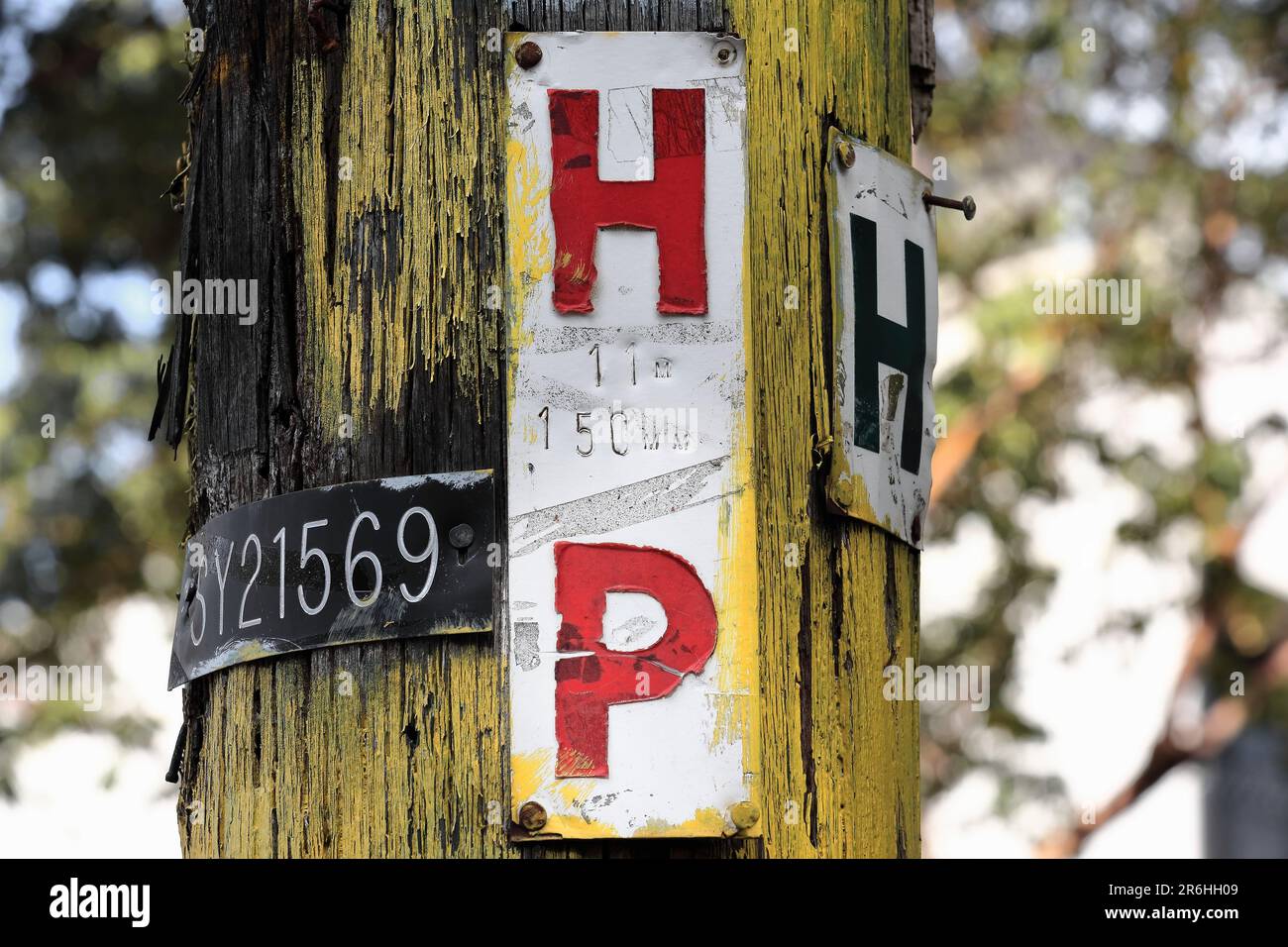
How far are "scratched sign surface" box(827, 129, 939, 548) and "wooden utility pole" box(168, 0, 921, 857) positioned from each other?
0.04 metres

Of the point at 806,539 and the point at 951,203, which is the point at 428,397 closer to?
the point at 806,539

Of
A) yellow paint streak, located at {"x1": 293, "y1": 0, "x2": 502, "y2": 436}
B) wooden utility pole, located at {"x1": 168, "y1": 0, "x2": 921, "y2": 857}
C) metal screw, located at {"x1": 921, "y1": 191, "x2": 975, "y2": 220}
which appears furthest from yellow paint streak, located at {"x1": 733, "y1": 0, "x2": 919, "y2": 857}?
yellow paint streak, located at {"x1": 293, "y1": 0, "x2": 502, "y2": 436}

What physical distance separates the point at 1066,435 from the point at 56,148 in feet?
18.6

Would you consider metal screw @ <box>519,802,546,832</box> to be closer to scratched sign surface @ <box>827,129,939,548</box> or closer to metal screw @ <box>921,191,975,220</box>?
scratched sign surface @ <box>827,129,939,548</box>

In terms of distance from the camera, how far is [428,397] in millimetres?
2109

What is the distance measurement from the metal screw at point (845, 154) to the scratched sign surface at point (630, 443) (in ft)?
0.63

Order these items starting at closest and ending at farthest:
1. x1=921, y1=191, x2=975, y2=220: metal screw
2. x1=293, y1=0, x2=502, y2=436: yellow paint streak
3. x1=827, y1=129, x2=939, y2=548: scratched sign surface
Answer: x1=293, y1=0, x2=502, y2=436: yellow paint streak → x1=827, y1=129, x2=939, y2=548: scratched sign surface → x1=921, y1=191, x2=975, y2=220: metal screw

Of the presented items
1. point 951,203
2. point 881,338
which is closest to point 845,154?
point 881,338

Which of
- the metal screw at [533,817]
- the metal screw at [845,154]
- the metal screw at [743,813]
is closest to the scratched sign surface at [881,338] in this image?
the metal screw at [845,154]

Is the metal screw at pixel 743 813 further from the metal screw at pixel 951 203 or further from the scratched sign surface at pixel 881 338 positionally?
the metal screw at pixel 951 203

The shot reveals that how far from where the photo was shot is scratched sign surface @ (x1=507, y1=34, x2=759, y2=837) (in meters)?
2.00

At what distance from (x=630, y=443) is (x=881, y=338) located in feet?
1.50
